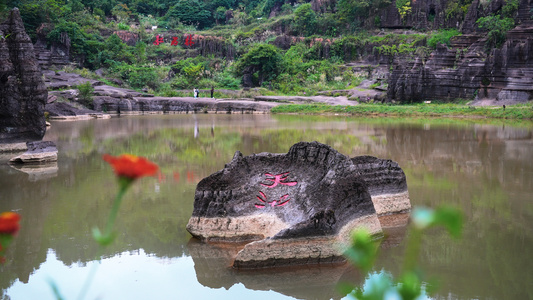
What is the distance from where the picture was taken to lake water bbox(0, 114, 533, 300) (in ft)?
18.3

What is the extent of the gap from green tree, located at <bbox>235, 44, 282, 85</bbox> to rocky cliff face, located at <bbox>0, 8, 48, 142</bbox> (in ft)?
80.0

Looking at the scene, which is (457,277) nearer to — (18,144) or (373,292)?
(373,292)

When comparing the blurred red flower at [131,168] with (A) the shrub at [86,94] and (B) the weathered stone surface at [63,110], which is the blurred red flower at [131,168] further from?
(A) the shrub at [86,94]

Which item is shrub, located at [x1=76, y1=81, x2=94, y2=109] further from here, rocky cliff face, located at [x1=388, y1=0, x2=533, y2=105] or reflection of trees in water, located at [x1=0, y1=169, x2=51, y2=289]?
rocky cliff face, located at [x1=388, y1=0, x2=533, y2=105]

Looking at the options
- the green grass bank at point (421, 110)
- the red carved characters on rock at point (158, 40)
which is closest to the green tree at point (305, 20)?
the red carved characters on rock at point (158, 40)

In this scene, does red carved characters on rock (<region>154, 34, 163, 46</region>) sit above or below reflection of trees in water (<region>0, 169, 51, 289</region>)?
above

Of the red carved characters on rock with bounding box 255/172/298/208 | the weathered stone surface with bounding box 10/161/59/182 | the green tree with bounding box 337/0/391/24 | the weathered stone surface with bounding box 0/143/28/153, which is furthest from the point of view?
the green tree with bounding box 337/0/391/24

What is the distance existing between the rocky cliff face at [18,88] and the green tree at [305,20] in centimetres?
3728

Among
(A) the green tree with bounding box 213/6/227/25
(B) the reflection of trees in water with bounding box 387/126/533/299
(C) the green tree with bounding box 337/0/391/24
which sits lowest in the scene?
(B) the reflection of trees in water with bounding box 387/126/533/299

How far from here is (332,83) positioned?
37.8 meters

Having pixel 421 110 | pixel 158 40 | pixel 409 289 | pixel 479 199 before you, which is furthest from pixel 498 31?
pixel 158 40

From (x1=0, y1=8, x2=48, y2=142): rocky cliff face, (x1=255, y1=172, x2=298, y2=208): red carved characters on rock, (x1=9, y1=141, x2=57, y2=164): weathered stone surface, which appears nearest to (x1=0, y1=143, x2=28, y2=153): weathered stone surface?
(x1=0, y1=8, x2=48, y2=142): rocky cliff face

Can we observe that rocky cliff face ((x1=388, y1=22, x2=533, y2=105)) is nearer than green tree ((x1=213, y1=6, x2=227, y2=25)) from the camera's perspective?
Yes

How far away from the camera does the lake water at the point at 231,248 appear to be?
220 inches
